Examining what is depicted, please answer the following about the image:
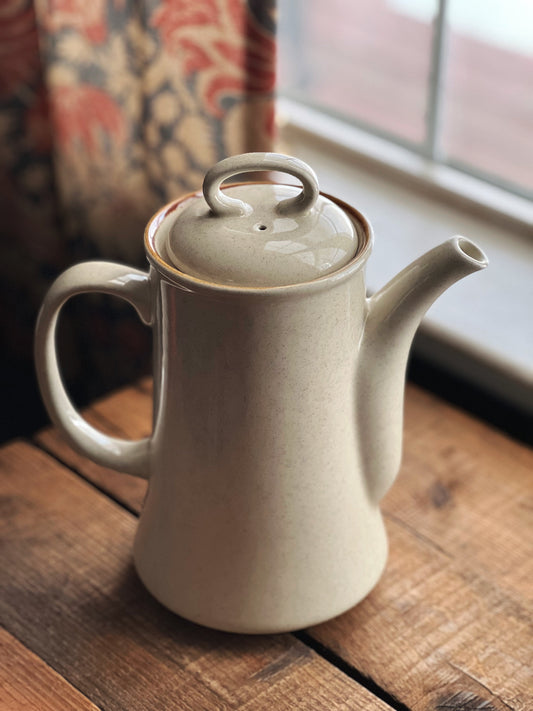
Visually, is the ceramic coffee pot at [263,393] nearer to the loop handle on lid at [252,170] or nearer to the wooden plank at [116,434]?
the loop handle on lid at [252,170]

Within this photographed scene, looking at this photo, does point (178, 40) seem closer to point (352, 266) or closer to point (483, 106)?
point (483, 106)

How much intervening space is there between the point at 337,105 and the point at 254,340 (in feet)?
2.63

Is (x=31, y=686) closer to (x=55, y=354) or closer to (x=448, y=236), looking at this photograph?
(x=55, y=354)

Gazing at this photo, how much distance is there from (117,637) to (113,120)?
619 mm

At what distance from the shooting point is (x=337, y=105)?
125 centimetres

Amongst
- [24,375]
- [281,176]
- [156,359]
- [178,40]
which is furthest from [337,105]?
[156,359]

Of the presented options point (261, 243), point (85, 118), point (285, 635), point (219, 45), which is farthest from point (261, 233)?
point (85, 118)

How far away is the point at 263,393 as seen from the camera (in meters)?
0.54

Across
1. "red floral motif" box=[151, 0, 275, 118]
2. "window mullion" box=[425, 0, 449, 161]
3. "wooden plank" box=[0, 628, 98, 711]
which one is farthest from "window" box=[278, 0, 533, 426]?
"wooden plank" box=[0, 628, 98, 711]

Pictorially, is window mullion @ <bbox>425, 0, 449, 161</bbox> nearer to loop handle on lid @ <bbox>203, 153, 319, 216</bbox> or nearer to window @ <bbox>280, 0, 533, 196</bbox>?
window @ <bbox>280, 0, 533, 196</bbox>

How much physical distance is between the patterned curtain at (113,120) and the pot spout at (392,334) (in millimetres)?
438

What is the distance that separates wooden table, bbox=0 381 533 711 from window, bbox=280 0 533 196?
18.2 inches

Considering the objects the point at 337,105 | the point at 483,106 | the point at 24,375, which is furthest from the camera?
the point at 24,375

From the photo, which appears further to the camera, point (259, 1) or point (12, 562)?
point (259, 1)
